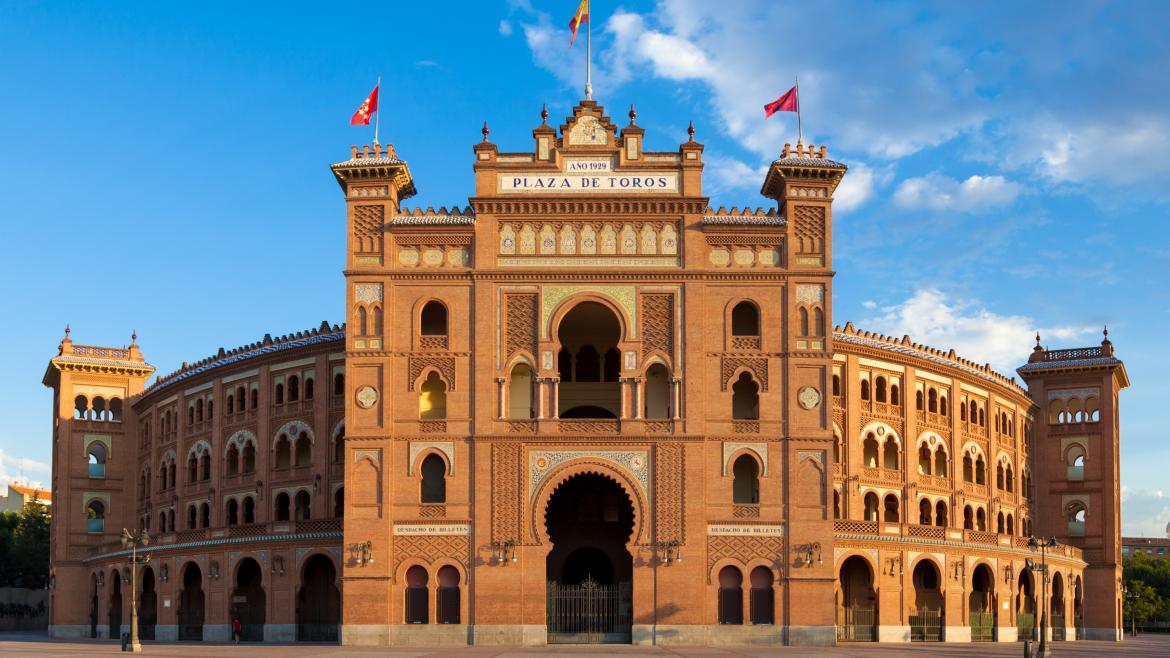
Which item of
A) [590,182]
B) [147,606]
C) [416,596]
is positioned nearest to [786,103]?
[590,182]

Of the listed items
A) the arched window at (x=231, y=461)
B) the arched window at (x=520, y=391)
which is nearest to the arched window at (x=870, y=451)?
the arched window at (x=520, y=391)

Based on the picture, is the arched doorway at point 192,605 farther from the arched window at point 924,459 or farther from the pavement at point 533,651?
the arched window at point 924,459

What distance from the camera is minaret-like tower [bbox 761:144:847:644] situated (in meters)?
57.4

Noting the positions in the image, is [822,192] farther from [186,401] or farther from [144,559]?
[186,401]

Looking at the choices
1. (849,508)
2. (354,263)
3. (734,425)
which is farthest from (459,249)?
(849,508)

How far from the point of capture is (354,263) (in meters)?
60.2

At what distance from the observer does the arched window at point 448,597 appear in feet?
189

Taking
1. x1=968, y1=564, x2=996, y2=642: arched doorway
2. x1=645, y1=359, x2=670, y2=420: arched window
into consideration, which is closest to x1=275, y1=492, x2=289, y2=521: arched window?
x1=645, y1=359, x2=670, y2=420: arched window

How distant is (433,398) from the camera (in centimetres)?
6066

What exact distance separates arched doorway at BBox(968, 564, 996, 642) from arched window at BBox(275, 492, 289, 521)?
34843 mm

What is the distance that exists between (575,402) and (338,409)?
42.0 feet

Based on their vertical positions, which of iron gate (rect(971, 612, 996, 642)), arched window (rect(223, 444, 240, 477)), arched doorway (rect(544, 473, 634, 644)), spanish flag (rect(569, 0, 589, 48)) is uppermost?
spanish flag (rect(569, 0, 589, 48))

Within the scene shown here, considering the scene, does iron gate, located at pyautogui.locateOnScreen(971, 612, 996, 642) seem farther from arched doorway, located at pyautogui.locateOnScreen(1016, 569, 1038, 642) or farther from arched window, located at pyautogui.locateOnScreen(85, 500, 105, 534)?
arched window, located at pyautogui.locateOnScreen(85, 500, 105, 534)

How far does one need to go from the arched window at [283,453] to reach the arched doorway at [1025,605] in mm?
38156
